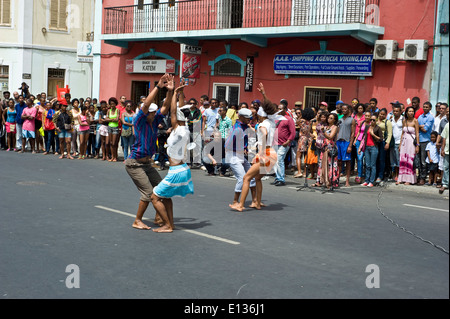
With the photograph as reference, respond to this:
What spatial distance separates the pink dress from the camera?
12.8 m

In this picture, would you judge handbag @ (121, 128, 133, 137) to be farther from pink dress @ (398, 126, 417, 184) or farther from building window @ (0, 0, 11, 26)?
building window @ (0, 0, 11, 26)

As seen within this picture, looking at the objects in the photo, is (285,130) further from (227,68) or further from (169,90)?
(227,68)

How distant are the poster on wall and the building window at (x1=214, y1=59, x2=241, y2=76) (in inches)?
30.4

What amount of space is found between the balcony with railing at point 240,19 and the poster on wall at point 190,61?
403 millimetres

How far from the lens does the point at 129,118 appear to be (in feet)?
53.7

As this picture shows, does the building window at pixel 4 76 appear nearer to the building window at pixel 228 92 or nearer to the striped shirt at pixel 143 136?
the building window at pixel 228 92

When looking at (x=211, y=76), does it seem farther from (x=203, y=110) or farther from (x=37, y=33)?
(x=37, y=33)

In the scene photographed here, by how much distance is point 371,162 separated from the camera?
13.1 metres

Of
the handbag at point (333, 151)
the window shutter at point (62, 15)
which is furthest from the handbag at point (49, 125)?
the window shutter at point (62, 15)

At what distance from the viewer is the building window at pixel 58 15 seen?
108ft

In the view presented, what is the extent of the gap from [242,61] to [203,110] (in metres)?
5.20

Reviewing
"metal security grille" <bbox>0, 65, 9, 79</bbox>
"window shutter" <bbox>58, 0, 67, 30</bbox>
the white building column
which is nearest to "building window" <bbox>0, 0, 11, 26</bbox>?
"metal security grille" <bbox>0, 65, 9, 79</bbox>

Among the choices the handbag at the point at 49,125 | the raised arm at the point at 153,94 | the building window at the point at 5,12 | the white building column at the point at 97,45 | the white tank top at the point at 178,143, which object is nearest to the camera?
the raised arm at the point at 153,94
